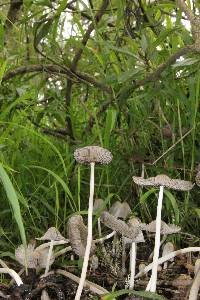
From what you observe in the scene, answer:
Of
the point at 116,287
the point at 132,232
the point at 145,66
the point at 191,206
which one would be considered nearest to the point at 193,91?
the point at 145,66

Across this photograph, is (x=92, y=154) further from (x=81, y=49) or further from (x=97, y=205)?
(x=81, y=49)

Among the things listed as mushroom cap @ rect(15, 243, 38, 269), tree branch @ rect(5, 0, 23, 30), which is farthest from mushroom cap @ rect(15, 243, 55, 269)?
tree branch @ rect(5, 0, 23, 30)

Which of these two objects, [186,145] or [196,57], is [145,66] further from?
[186,145]

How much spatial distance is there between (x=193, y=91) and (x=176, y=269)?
0.59 meters

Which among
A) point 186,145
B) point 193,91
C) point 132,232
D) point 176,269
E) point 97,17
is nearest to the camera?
point 132,232

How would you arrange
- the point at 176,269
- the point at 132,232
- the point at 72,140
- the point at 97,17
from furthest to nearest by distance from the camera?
the point at 72,140, the point at 97,17, the point at 176,269, the point at 132,232

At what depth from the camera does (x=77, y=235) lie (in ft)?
4.52

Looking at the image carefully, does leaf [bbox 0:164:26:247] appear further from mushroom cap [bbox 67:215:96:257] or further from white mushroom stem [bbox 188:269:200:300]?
white mushroom stem [bbox 188:269:200:300]

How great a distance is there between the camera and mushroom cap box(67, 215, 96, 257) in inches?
54.1

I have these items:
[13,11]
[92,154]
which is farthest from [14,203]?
[13,11]

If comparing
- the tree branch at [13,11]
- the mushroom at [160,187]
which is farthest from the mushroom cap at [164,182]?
the tree branch at [13,11]

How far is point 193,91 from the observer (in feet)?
5.58

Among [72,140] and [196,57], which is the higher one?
[196,57]

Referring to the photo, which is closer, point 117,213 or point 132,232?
point 132,232
